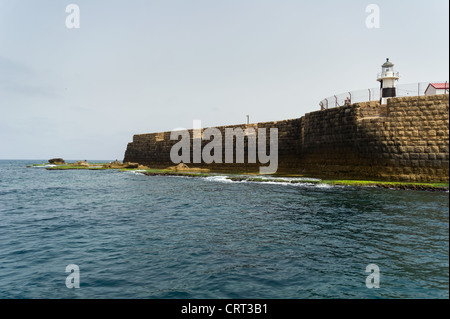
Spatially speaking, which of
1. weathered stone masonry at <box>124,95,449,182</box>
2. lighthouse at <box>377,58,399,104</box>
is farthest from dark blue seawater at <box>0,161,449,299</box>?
lighthouse at <box>377,58,399,104</box>

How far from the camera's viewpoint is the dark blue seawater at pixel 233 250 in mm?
Result: 6406

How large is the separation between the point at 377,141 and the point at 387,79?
508 inches

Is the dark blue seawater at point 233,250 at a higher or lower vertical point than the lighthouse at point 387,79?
lower

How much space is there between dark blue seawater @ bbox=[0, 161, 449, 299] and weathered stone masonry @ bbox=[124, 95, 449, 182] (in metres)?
7.02

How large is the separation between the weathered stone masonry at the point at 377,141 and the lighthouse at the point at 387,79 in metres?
8.18

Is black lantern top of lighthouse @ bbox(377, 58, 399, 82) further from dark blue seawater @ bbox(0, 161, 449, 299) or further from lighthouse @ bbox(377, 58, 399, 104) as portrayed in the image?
dark blue seawater @ bbox(0, 161, 449, 299)

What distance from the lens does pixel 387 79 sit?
33.2 m

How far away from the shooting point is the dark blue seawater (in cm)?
641

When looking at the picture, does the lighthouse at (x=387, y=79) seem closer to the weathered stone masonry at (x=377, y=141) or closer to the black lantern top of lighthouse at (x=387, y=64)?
the black lantern top of lighthouse at (x=387, y=64)

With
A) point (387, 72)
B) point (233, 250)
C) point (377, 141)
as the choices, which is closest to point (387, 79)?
point (387, 72)

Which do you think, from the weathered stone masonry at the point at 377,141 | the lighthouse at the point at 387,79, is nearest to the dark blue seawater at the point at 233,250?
the weathered stone masonry at the point at 377,141

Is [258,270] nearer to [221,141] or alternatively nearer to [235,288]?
[235,288]

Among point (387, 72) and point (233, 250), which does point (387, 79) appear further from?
point (233, 250)
